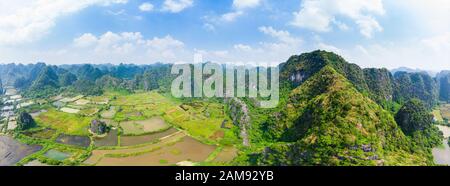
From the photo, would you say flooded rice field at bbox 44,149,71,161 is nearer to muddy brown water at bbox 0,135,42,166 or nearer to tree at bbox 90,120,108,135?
muddy brown water at bbox 0,135,42,166

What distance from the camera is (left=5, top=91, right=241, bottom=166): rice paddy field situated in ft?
85.5

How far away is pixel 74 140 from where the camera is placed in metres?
31.9

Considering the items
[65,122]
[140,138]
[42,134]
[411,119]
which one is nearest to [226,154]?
[140,138]

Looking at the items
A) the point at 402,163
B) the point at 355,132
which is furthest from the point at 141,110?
the point at 402,163

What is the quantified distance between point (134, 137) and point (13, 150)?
1238 centimetres

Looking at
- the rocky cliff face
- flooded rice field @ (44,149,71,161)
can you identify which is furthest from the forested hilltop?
flooded rice field @ (44,149,71,161)

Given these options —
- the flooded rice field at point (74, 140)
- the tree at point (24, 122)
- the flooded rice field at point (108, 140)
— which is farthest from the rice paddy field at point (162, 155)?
the tree at point (24, 122)

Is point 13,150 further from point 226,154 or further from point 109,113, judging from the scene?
point 226,154

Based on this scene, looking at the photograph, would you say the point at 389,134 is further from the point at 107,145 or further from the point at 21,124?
the point at 21,124

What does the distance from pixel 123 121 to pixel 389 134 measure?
1388 inches

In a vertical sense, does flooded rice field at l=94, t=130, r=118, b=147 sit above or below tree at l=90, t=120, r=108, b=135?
below

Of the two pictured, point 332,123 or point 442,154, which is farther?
A: point 442,154

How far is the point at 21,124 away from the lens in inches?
1437
